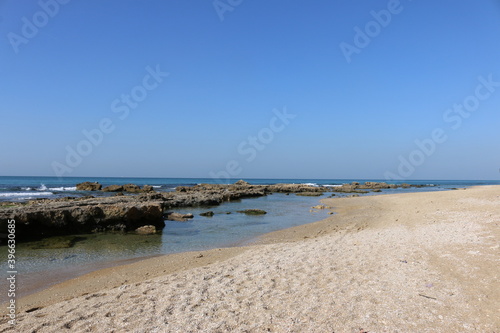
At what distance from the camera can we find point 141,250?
33.3 feet

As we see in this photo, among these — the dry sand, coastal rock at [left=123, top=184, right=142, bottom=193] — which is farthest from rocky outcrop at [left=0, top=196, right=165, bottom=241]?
coastal rock at [left=123, top=184, right=142, bottom=193]

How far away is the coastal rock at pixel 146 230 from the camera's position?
13.0 m

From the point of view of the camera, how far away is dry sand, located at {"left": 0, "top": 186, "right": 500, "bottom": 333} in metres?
3.91

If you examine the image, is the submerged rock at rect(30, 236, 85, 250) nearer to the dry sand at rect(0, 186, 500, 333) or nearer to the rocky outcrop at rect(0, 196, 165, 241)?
the rocky outcrop at rect(0, 196, 165, 241)

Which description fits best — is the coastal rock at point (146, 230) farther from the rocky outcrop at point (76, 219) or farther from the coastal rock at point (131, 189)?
the coastal rock at point (131, 189)

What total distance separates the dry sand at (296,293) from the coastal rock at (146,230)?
198 inches

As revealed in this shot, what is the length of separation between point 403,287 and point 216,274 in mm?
3583

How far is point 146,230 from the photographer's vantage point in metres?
13.1

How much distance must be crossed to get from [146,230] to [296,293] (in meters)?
9.86

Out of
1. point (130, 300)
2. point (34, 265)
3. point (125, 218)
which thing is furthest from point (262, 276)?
point (125, 218)

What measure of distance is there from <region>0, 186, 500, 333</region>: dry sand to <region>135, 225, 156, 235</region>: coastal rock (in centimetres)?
503

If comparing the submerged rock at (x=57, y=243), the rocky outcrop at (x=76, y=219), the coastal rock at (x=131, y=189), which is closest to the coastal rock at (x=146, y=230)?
the rocky outcrop at (x=76, y=219)

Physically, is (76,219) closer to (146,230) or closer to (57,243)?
(57,243)

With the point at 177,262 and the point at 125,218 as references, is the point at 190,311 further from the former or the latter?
the point at 125,218
